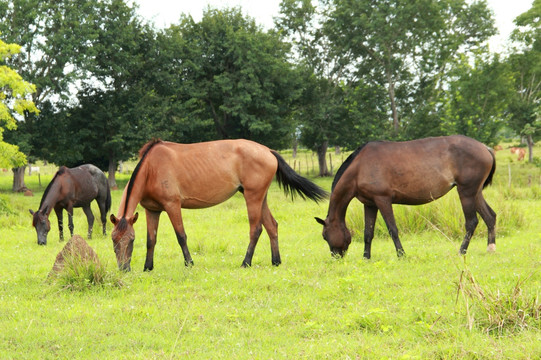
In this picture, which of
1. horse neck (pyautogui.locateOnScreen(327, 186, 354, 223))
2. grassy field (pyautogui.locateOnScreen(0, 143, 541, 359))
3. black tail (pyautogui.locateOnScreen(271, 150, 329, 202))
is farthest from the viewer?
black tail (pyautogui.locateOnScreen(271, 150, 329, 202))

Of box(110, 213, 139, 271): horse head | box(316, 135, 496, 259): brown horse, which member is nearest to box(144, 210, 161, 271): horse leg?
box(110, 213, 139, 271): horse head

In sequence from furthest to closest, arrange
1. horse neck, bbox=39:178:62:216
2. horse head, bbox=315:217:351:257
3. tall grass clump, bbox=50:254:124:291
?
horse neck, bbox=39:178:62:216 → horse head, bbox=315:217:351:257 → tall grass clump, bbox=50:254:124:291

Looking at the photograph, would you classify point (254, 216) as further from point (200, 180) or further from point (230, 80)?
point (230, 80)

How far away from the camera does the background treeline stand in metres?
34.7

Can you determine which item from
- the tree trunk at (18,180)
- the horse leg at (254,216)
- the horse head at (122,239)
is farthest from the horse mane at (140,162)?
the tree trunk at (18,180)

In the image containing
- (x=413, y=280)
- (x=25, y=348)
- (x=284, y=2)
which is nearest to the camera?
(x=25, y=348)

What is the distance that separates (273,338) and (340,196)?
15.1ft

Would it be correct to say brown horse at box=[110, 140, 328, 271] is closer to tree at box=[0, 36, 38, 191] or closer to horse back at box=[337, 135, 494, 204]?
horse back at box=[337, 135, 494, 204]

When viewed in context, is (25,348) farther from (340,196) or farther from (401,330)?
(340,196)

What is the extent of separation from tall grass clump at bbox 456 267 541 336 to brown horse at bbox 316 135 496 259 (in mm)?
3872

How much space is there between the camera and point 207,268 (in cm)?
906

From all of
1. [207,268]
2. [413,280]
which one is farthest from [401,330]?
[207,268]

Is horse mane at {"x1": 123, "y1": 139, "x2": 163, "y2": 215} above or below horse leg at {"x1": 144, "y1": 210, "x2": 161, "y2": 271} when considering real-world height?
above

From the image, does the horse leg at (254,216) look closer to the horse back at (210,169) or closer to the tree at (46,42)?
the horse back at (210,169)
